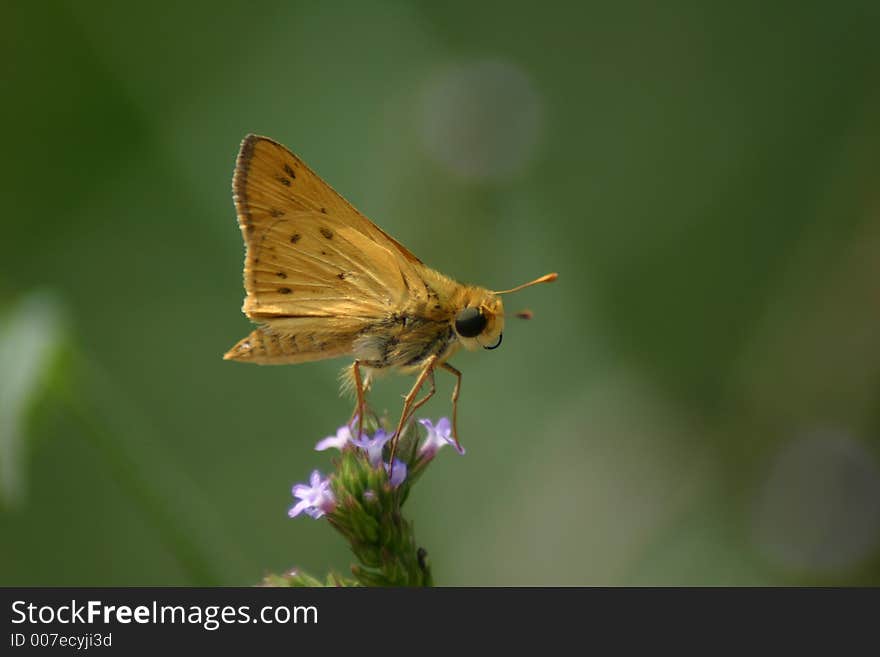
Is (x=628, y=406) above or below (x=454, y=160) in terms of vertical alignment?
below

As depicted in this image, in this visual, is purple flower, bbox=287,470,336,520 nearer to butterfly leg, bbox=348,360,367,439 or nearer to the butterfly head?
butterfly leg, bbox=348,360,367,439

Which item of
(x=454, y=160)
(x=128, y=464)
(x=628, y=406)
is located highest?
(x=454, y=160)

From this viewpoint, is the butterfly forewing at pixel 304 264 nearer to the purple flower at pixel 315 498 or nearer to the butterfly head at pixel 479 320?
the butterfly head at pixel 479 320

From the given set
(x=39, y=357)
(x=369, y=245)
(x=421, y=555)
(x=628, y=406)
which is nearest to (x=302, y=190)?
(x=369, y=245)

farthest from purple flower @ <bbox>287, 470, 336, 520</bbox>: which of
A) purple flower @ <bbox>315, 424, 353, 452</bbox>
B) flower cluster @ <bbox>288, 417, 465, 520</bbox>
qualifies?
purple flower @ <bbox>315, 424, 353, 452</bbox>

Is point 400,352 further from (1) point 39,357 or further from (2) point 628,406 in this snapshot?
(2) point 628,406

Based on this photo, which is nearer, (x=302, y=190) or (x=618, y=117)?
(x=302, y=190)
